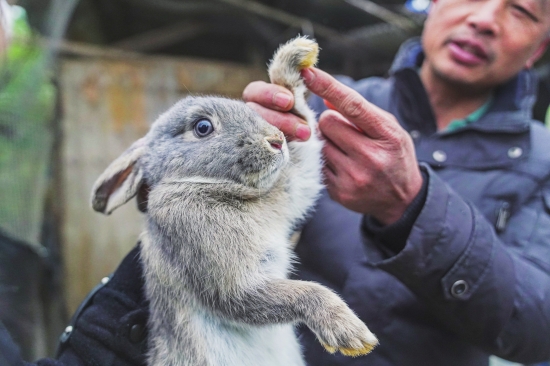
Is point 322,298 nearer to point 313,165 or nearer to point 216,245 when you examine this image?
point 216,245

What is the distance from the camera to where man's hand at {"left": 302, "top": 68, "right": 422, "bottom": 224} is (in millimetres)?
1493

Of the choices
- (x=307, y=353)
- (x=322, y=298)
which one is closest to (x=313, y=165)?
(x=322, y=298)

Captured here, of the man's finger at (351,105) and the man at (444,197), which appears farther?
the man at (444,197)

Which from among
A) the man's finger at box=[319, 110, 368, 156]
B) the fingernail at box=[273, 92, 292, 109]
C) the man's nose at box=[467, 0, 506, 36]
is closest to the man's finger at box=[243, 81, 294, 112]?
the fingernail at box=[273, 92, 292, 109]

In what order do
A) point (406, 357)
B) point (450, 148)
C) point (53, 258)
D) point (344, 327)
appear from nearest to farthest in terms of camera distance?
point (344, 327), point (406, 357), point (450, 148), point (53, 258)

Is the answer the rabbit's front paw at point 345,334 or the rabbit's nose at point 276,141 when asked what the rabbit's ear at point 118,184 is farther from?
the rabbit's front paw at point 345,334

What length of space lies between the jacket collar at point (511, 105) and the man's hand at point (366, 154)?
0.69 metres

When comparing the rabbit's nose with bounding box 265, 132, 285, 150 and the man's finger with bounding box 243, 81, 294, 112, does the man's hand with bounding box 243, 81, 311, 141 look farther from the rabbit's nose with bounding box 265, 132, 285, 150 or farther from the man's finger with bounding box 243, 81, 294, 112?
the rabbit's nose with bounding box 265, 132, 285, 150

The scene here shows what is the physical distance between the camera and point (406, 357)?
185 cm

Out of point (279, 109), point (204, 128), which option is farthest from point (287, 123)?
point (204, 128)

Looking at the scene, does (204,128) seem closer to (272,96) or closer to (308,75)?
(272,96)

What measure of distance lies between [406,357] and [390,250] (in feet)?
1.63

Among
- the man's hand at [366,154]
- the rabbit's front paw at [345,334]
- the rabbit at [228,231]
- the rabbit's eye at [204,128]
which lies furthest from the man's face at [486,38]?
the rabbit's front paw at [345,334]

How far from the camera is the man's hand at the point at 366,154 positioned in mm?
1493
